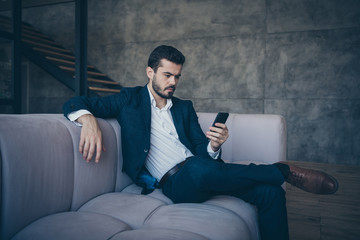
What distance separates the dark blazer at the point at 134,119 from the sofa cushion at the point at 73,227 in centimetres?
47

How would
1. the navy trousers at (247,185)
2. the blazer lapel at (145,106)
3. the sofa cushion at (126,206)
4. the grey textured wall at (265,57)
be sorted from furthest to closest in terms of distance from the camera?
1. the grey textured wall at (265,57)
2. the blazer lapel at (145,106)
3. the navy trousers at (247,185)
4. the sofa cushion at (126,206)

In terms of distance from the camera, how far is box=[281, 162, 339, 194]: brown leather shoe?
137 centimetres

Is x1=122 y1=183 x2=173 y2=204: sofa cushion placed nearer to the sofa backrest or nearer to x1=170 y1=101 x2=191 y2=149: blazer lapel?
the sofa backrest

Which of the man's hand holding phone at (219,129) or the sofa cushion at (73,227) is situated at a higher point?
the man's hand holding phone at (219,129)

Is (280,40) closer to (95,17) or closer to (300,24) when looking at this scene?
(300,24)

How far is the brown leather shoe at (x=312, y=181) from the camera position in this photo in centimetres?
137

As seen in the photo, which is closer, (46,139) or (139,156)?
(46,139)

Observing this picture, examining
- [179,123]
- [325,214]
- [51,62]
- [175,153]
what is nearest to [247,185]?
[175,153]

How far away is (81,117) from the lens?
1.42 m

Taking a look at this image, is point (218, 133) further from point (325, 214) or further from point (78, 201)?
point (325, 214)

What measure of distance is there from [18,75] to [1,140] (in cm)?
320

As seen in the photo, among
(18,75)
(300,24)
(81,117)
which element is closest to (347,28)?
(300,24)

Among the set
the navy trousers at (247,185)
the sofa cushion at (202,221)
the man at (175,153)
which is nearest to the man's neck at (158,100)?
the man at (175,153)

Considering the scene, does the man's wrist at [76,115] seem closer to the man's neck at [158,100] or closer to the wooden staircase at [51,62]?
the man's neck at [158,100]
